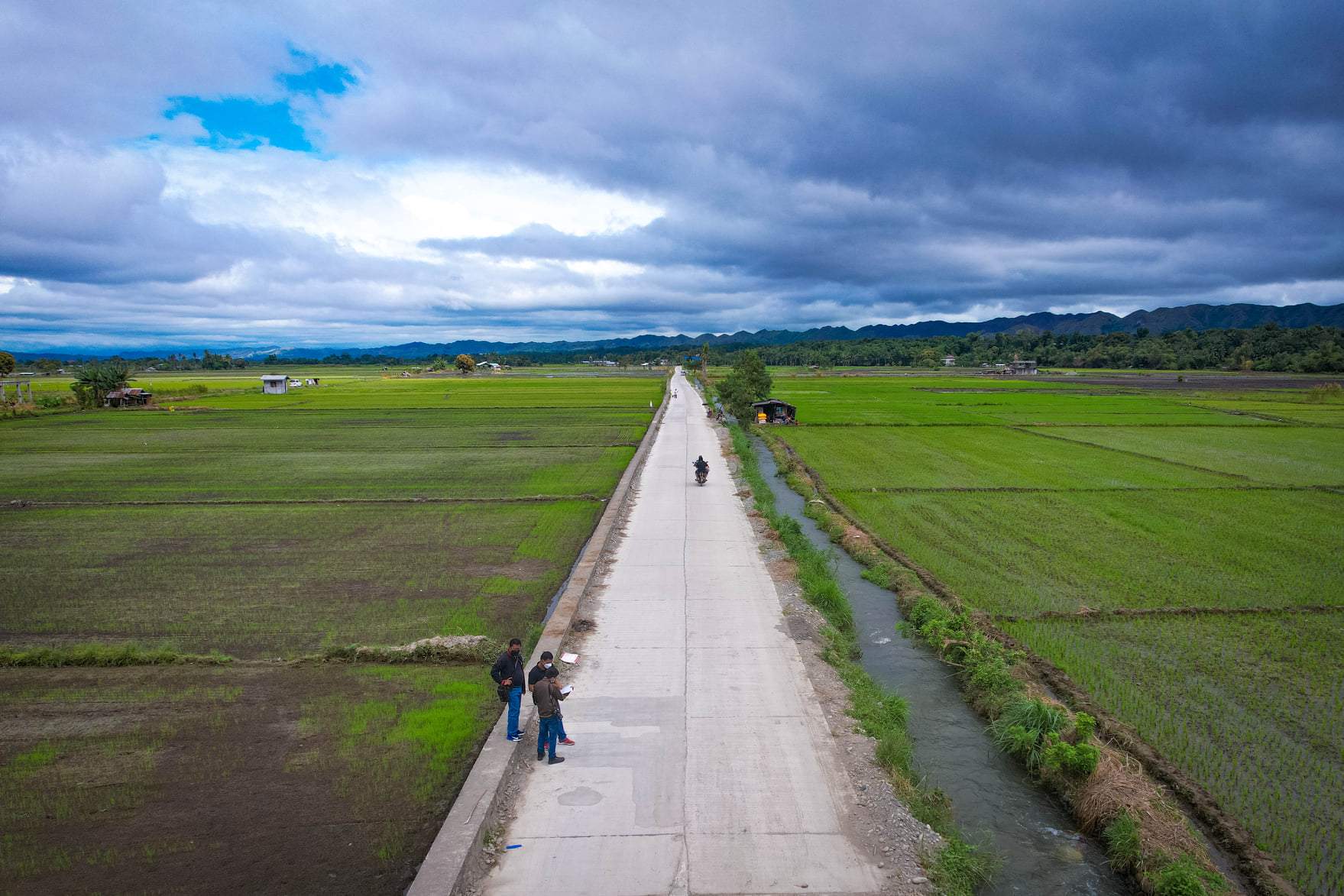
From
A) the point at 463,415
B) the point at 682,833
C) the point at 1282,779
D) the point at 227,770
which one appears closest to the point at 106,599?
the point at 227,770

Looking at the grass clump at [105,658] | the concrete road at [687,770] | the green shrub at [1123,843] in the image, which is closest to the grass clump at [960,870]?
the concrete road at [687,770]

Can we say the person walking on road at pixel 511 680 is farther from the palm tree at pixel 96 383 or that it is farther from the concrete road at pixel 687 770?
the palm tree at pixel 96 383

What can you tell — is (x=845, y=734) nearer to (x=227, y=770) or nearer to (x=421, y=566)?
(x=227, y=770)

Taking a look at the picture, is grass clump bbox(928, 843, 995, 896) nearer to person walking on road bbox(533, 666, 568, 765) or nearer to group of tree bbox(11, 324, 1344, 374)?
person walking on road bbox(533, 666, 568, 765)

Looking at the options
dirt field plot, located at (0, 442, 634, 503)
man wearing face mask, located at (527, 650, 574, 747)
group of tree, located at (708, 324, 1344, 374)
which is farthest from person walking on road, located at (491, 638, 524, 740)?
group of tree, located at (708, 324, 1344, 374)

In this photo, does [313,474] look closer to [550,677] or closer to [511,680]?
[511,680]

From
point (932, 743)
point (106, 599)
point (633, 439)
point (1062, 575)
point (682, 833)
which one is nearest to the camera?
point (682, 833)

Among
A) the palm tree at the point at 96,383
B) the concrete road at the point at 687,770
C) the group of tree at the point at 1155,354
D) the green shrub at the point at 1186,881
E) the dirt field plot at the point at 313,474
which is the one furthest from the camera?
the group of tree at the point at 1155,354
